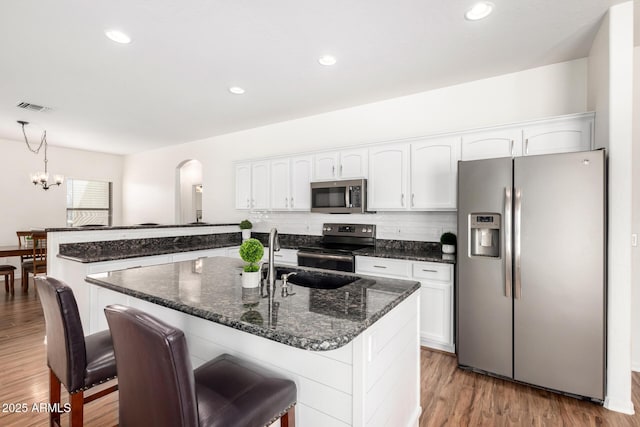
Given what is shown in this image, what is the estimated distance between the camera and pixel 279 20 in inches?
86.4

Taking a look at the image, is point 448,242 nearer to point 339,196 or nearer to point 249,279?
point 339,196

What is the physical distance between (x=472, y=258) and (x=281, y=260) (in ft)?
8.02

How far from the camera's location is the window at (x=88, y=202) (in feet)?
22.4

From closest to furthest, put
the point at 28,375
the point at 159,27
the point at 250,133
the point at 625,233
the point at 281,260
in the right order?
the point at 625,233 < the point at 159,27 < the point at 28,375 < the point at 281,260 < the point at 250,133

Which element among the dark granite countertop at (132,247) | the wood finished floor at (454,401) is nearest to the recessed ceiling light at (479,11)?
the wood finished floor at (454,401)

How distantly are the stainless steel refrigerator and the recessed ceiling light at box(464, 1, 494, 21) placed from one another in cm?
104

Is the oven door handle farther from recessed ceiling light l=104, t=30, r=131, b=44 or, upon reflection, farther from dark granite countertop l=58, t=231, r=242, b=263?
recessed ceiling light l=104, t=30, r=131, b=44

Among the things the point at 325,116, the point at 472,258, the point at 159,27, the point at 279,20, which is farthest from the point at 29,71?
the point at 472,258

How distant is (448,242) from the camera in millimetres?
3117

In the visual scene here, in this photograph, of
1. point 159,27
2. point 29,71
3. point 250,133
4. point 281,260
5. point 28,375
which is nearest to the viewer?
point 159,27

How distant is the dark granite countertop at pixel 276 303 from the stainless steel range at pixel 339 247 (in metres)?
1.45

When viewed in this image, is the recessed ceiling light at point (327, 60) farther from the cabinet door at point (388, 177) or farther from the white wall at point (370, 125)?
the white wall at point (370, 125)

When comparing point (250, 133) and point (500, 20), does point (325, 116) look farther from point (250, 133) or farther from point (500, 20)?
point (500, 20)

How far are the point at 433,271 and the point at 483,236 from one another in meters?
0.59
